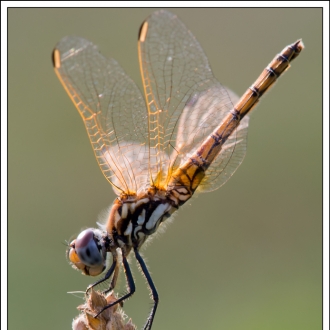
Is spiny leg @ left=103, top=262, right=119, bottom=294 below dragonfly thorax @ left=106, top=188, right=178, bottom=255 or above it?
below

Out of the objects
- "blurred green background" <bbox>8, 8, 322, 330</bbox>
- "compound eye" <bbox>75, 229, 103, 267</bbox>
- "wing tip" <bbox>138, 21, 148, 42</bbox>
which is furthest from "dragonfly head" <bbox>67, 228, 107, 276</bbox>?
"blurred green background" <bbox>8, 8, 322, 330</bbox>

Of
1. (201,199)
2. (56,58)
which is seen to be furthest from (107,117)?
(201,199)

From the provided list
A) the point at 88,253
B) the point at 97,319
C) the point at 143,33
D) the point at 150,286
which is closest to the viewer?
the point at 97,319

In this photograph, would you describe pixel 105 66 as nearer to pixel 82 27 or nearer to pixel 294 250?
pixel 294 250

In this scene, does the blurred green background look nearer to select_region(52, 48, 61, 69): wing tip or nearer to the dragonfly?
the dragonfly

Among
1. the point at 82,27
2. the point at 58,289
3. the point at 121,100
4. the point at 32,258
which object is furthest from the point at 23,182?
the point at 121,100

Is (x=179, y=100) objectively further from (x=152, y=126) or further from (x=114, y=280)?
(x=114, y=280)
